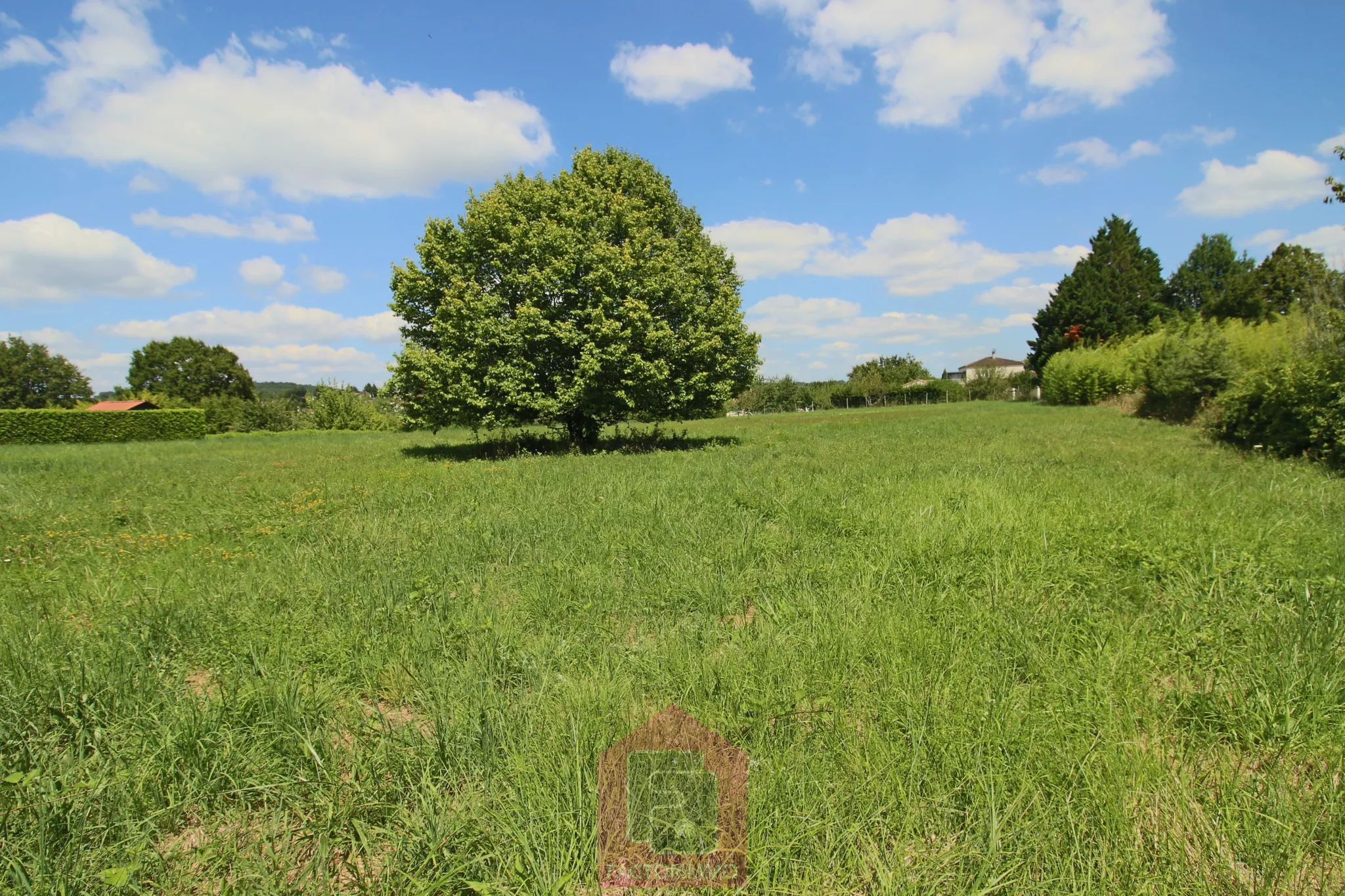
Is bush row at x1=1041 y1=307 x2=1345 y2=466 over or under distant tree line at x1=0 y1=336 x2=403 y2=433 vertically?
under

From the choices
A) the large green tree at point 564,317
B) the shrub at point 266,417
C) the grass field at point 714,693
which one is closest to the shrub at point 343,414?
the shrub at point 266,417

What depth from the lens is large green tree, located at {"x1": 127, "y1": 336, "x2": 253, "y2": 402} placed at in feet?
239

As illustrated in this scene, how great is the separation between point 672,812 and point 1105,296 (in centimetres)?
7328

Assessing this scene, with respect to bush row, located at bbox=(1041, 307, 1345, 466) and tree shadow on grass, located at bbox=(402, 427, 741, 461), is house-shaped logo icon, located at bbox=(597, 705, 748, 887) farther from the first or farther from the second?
tree shadow on grass, located at bbox=(402, 427, 741, 461)

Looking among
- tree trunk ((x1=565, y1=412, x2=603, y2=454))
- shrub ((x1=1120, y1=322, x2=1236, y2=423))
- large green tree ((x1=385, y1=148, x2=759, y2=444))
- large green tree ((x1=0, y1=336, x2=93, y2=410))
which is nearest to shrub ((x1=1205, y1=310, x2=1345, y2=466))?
shrub ((x1=1120, y1=322, x2=1236, y2=423))

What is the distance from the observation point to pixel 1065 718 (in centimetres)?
279

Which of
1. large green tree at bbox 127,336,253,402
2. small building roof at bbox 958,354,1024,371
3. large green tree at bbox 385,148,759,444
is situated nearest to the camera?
large green tree at bbox 385,148,759,444

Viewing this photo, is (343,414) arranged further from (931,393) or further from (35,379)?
(931,393)

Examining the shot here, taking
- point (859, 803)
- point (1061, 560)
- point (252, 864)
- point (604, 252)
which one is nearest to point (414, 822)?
point (252, 864)

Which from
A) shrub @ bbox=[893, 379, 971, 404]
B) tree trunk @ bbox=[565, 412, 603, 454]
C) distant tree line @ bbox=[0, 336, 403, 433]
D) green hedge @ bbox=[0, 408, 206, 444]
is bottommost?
tree trunk @ bbox=[565, 412, 603, 454]

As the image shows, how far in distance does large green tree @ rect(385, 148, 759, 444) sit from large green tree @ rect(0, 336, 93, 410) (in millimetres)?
88105

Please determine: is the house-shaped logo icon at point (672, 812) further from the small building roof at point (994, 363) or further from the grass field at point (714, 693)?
the small building roof at point (994, 363)

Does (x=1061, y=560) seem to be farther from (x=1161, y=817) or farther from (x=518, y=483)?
(x=518, y=483)

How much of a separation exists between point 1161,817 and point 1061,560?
297cm
